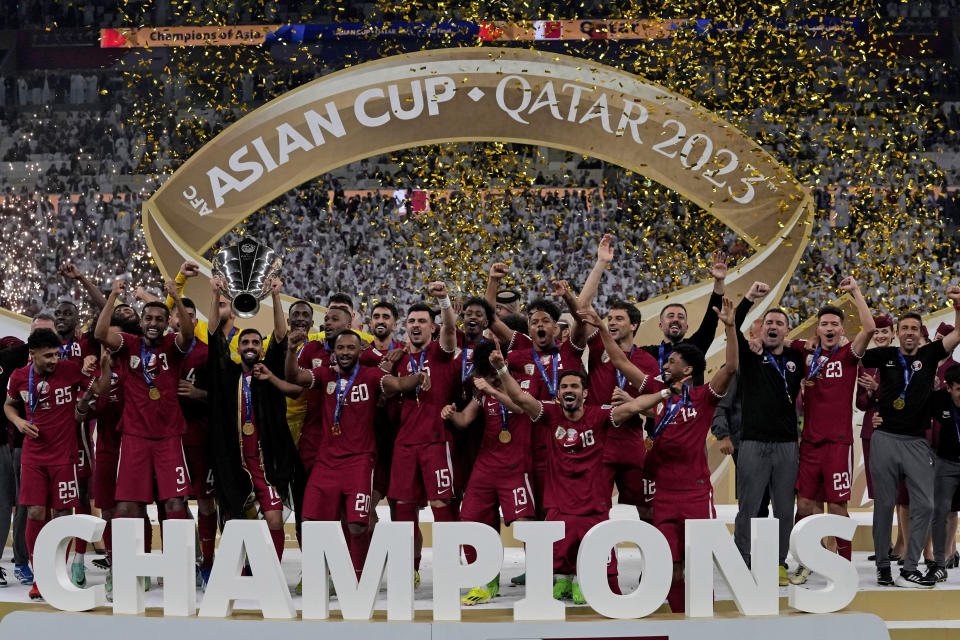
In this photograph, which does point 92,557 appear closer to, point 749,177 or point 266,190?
point 266,190

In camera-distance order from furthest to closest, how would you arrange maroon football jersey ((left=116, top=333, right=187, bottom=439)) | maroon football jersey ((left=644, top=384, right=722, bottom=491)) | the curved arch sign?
the curved arch sign < maroon football jersey ((left=116, top=333, right=187, bottom=439)) < maroon football jersey ((left=644, top=384, right=722, bottom=491))

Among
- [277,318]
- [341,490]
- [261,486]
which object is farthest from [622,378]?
[261,486]

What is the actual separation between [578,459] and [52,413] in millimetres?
2791

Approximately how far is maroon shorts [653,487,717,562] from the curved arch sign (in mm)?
4135

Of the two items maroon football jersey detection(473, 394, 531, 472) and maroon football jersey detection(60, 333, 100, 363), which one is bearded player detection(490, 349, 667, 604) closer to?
maroon football jersey detection(473, 394, 531, 472)

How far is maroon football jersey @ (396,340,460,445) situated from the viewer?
5.88 meters

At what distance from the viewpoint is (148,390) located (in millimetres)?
5820

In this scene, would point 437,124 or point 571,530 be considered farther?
point 437,124

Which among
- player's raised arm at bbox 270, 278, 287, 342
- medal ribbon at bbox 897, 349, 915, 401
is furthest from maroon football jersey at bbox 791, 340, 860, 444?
player's raised arm at bbox 270, 278, 287, 342

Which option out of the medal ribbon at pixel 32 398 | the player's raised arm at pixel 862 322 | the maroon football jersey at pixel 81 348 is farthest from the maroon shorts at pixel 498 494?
the medal ribbon at pixel 32 398

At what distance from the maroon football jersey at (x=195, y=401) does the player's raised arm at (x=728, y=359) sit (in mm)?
2626

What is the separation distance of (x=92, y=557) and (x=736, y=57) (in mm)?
6568

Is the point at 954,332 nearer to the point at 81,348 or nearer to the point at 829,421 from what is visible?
the point at 829,421

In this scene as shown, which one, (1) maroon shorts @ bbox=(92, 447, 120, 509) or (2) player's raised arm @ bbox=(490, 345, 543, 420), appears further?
(1) maroon shorts @ bbox=(92, 447, 120, 509)
